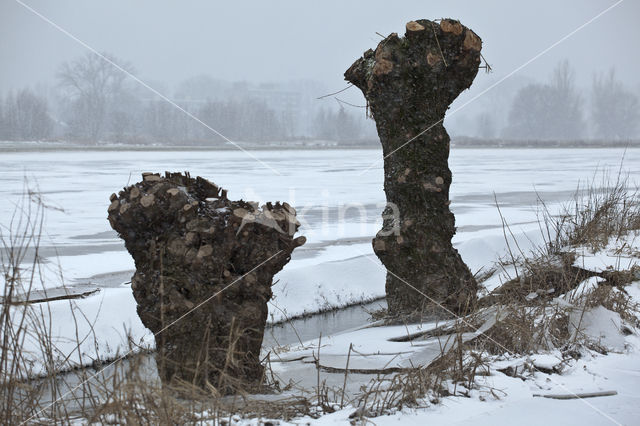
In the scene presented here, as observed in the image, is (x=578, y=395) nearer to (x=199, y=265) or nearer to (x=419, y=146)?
(x=199, y=265)

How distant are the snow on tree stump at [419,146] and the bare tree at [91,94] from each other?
74.9 m

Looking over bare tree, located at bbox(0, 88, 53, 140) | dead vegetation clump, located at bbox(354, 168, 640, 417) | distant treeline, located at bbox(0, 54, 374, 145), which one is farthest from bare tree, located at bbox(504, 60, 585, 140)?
dead vegetation clump, located at bbox(354, 168, 640, 417)

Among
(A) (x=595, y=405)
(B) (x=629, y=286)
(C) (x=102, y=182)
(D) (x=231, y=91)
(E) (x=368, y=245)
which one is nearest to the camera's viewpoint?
(A) (x=595, y=405)

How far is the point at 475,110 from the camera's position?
190m

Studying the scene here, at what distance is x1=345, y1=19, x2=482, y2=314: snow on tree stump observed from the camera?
6.65m

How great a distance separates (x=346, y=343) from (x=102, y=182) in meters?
17.2

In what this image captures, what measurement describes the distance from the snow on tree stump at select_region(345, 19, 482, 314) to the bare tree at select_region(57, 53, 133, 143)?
7489 cm

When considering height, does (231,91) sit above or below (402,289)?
above

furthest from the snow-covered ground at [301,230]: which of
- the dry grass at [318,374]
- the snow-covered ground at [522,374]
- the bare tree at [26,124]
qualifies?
the bare tree at [26,124]

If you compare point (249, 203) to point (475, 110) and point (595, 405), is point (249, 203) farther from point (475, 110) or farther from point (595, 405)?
point (475, 110)

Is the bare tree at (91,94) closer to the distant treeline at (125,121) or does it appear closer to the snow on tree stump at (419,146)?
the distant treeline at (125,121)

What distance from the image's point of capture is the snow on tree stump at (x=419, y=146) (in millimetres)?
6652

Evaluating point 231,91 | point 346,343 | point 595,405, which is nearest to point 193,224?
point 346,343

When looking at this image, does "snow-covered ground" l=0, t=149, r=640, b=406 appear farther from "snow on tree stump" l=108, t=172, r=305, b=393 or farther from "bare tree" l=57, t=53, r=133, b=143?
"bare tree" l=57, t=53, r=133, b=143
